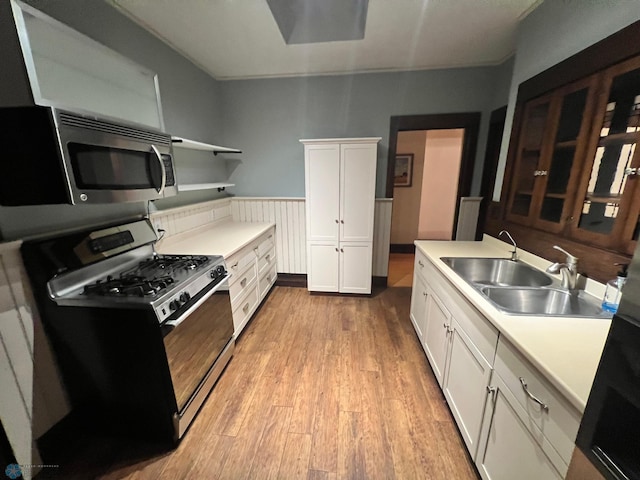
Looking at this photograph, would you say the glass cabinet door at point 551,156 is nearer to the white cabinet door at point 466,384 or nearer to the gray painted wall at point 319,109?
the white cabinet door at point 466,384

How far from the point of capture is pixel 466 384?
1412 mm

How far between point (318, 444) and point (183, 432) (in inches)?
32.4

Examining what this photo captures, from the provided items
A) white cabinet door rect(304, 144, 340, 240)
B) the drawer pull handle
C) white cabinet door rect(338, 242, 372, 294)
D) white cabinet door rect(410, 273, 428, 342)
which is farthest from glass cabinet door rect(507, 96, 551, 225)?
white cabinet door rect(304, 144, 340, 240)

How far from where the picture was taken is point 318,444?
1.49 meters

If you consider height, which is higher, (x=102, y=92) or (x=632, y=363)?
(x=102, y=92)

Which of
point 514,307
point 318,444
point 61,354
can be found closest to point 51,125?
point 61,354

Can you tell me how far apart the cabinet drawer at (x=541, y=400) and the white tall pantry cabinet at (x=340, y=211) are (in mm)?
2054

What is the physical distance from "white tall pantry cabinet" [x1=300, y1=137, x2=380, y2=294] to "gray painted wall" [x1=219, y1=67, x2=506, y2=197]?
1.83 feet

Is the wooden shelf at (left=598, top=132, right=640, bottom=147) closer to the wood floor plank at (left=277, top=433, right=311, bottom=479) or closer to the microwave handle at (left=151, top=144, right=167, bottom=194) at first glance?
the wood floor plank at (left=277, top=433, right=311, bottom=479)

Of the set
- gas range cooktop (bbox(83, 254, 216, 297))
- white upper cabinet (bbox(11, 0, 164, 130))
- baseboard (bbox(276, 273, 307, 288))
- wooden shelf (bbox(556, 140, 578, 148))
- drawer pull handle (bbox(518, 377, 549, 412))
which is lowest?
baseboard (bbox(276, 273, 307, 288))

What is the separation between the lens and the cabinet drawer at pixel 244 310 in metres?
2.28

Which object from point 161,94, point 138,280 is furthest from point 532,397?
point 161,94

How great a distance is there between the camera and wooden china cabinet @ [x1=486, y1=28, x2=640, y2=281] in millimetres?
1203

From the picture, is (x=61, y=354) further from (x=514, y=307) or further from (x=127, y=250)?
(x=514, y=307)
